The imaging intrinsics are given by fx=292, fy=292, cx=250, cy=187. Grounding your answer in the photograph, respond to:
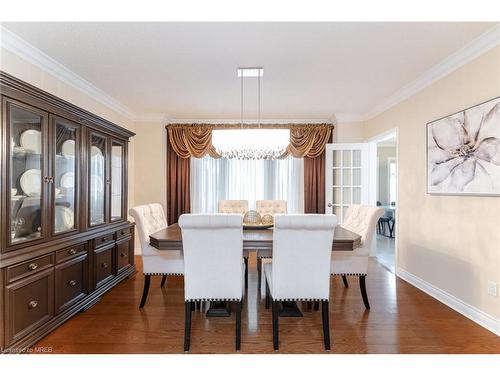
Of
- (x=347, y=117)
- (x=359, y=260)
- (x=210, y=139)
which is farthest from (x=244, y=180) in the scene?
(x=359, y=260)

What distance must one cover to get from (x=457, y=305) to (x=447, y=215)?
0.83 m

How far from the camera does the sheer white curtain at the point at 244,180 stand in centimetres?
521

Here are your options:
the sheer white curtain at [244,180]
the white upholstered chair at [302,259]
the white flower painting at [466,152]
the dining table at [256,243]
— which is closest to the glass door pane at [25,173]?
the dining table at [256,243]

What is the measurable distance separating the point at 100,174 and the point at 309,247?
2349mm

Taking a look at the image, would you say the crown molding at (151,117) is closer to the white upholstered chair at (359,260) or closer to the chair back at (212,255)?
the chair back at (212,255)

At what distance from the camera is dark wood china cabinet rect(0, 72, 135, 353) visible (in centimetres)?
187

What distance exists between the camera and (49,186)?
7.46 feet

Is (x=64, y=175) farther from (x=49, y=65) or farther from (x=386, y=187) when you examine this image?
(x=386, y=187)

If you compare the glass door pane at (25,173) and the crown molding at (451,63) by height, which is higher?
the crown molding at (451,63)

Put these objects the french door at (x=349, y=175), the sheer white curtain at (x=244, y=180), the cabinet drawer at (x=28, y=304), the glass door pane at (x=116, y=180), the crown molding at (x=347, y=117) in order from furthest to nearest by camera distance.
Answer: the sheer white curtain at (x=244, y=180) → the crown molding at (x=347, y=117) → the french door at (x=349, y=175) → the glass door pane at (x=116, y=180) → the cabinet drawer at (x=28, y=304)

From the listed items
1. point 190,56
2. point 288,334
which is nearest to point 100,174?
point 190,56

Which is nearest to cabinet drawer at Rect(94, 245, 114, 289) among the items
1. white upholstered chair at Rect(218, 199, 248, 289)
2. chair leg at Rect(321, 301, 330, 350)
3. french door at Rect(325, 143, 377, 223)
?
white upholstered chair at Rect(218, 199, 248, 289)

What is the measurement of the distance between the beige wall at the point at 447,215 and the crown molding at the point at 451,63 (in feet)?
0.17
